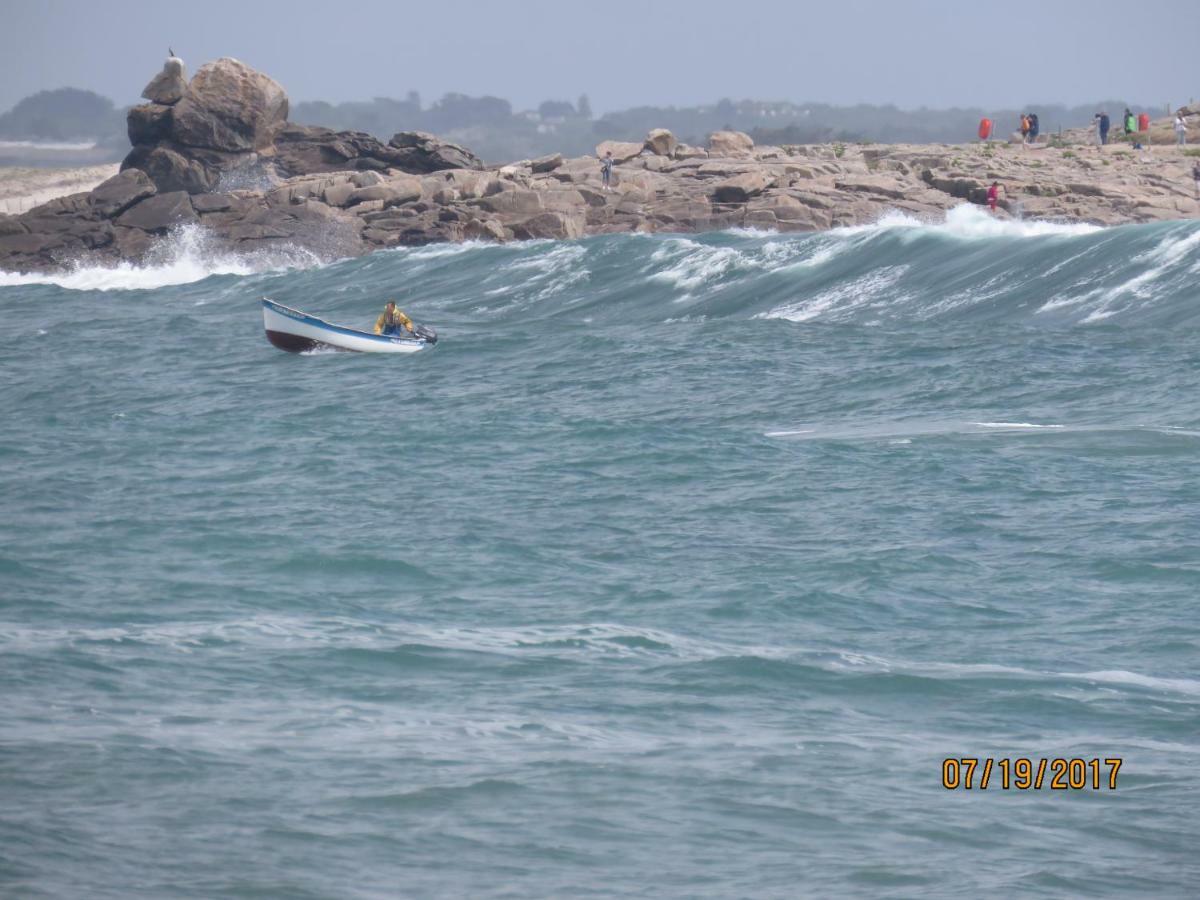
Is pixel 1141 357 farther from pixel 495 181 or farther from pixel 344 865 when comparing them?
pixel 495 181

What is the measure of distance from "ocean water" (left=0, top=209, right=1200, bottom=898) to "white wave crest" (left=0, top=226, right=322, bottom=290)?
2325cm

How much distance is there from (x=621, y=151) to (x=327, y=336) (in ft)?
93.8

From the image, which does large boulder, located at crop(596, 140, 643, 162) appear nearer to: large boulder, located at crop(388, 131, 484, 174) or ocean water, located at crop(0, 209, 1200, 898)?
large boulder, located at crop(388, 131, 484, 174)

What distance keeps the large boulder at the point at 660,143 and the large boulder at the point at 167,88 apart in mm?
17850

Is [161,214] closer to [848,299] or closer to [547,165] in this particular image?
[547,165]

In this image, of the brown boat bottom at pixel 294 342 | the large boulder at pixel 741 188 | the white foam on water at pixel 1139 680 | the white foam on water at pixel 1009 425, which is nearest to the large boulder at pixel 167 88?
the large boulder at pixel 741 188

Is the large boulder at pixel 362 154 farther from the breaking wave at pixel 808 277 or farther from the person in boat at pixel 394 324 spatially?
the person in boat at pixel 394 324

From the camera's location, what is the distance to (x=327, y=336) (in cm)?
3581

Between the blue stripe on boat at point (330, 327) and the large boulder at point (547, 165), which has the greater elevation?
the large boulder at point (547, 165)

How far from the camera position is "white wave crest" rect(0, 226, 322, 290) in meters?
56.0

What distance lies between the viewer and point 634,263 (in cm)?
4566

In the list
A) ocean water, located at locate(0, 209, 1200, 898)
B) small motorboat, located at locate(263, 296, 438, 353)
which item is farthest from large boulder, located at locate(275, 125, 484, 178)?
ocean water, located at locate(0, 209, 1200, 898)

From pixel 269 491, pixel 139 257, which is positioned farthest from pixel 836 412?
pixel 139 257

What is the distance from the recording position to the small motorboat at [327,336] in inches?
1398
